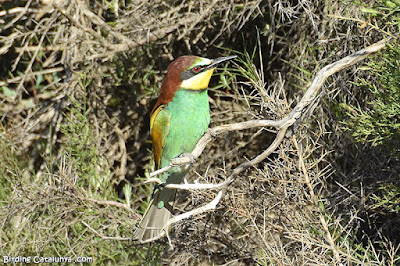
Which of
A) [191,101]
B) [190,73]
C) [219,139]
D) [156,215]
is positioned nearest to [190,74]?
[190,73]

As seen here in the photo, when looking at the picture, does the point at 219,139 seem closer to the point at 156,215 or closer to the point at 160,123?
the point at 160,123

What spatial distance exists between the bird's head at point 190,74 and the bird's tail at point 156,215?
1.67 feet

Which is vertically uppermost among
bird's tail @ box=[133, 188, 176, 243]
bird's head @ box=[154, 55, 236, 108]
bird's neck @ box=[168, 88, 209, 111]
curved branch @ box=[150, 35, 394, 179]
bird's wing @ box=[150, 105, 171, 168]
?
curved branch @ box=[150, 35, 394, 179]

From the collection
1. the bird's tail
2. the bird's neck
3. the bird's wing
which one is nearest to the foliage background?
the bird's tail

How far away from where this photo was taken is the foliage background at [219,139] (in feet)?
6.98

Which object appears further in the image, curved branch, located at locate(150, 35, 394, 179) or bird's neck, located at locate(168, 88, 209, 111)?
bird's neck, located at locate(168, 88, 209, 111)

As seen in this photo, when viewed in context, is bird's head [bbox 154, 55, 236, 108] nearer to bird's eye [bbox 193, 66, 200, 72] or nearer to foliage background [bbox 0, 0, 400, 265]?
bird's eye [bbox 193, 66, 200, 72]

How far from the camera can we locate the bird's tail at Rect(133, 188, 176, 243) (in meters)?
2.47

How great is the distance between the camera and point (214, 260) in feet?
7.97

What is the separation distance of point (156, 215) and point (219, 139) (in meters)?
0.69

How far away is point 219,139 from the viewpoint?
3.07 m

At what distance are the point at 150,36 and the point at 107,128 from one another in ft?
2.30

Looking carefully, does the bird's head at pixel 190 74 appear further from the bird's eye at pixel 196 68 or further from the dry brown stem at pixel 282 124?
the dry brown stem at pixel 282 124

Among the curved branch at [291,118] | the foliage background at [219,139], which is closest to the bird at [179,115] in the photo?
the foliage background at [219,139]
